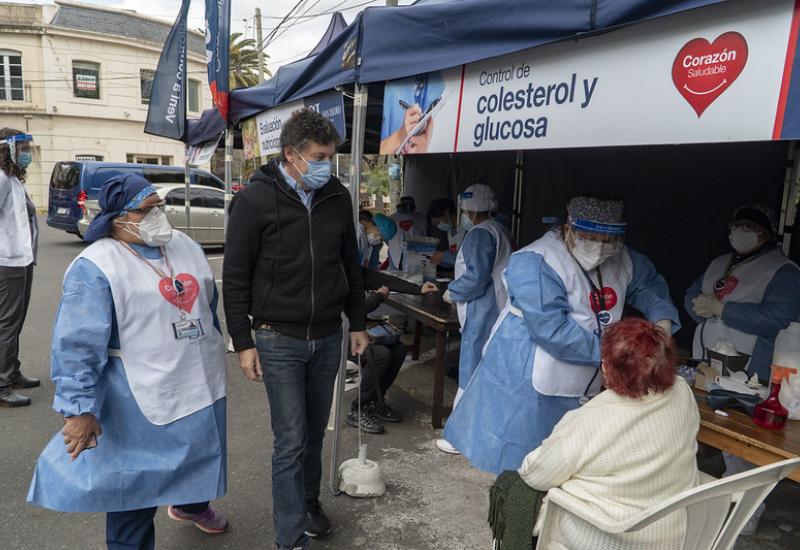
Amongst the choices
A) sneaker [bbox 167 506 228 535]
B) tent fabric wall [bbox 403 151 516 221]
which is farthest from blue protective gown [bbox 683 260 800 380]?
tent fabric wall [bbox 403 151 516 221]

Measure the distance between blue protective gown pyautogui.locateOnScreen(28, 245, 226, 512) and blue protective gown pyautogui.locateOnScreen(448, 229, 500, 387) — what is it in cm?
191

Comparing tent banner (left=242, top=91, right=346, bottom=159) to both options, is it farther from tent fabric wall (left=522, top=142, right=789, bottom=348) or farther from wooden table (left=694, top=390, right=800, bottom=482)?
tent fabric wall (left=522, top=142, right=789, bottom=348)

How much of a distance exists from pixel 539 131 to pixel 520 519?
57.9 inches

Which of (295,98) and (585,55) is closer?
(585,55)

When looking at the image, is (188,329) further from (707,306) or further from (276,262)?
(707,306)

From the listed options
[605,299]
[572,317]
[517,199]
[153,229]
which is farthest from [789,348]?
[517,199]

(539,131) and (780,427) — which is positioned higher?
(539,131)

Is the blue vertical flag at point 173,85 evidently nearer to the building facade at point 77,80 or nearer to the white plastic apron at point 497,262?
the white plastic apron at point 497,262

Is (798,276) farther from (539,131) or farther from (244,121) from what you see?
(244,121)

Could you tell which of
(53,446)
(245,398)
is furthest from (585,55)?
(245,398)

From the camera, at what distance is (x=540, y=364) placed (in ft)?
7.78

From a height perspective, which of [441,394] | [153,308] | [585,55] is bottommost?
[441,394]

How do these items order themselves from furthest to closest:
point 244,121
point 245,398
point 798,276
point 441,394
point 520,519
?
1. point 244,121
2. point 245,398
3. point 441,394
4. point 798,276
5. point 520,519

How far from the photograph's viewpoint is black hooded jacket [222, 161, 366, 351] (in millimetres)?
2268
